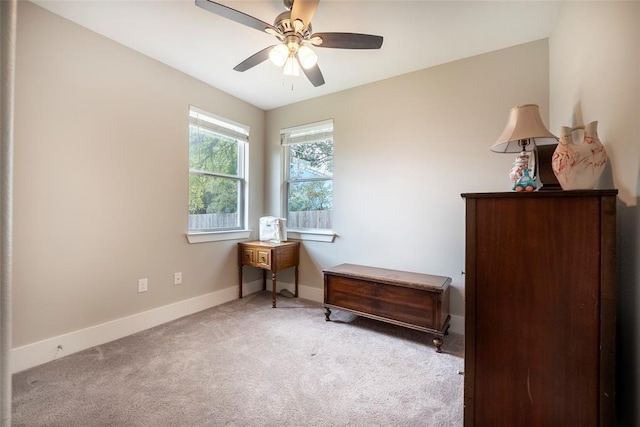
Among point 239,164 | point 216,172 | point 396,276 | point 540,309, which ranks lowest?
point 396,276

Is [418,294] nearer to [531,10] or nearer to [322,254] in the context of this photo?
[322,254]

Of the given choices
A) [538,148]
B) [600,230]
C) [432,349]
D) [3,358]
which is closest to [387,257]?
[432,349]

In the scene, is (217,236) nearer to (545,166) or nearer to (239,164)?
(239,164)

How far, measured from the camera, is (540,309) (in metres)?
1.09

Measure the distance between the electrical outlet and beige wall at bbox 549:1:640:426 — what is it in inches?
123

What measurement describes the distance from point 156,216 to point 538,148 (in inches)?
116

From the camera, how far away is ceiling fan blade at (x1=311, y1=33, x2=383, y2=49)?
1.70 meters

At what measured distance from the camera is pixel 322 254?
10.7 feet

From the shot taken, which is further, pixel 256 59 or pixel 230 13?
pixel 256 59

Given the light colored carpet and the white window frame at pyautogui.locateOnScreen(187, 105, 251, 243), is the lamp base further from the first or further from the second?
the white window frame at pyautogui.locateOnScreen(187, 105, 251, 243)

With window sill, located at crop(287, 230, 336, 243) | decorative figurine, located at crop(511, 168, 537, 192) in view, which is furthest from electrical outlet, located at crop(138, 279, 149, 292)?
decorative figurine, located at crop(511, 168, 537, 192)

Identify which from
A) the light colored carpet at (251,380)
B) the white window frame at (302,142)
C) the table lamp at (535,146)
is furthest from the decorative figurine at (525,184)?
the white window frame at (302,142)

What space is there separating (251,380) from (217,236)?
1720 mm

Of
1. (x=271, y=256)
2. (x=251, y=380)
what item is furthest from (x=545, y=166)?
(x=271, y=256)
